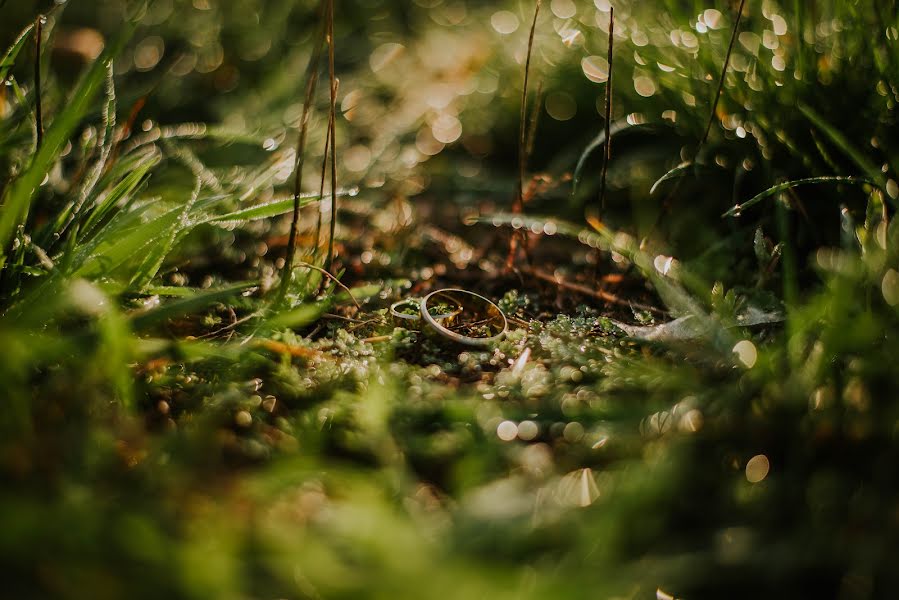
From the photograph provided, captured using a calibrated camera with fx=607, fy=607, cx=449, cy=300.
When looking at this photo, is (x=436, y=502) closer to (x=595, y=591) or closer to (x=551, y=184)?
(x=595, y=591)

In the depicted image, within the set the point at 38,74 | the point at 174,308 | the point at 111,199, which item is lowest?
the point at 174,308

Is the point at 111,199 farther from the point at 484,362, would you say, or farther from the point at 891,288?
the point at 891,288

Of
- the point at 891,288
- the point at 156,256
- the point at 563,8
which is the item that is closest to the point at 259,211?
the point at 156,256

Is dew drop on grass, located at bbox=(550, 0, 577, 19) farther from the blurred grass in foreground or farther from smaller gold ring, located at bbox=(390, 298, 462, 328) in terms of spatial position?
smaller gold ring, located at bbox=(390, 298, 462, 328)

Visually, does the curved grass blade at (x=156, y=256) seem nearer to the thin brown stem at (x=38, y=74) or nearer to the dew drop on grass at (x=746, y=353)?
the thin brown stem at (x=38, y=74)

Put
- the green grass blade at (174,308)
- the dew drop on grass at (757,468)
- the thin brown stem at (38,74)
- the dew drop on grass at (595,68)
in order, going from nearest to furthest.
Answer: the dew drop on grass at (757,468)
the green grass blade at (174,308)
the thin brown stem at (38,74)
the dew drop on grass at (595,68)

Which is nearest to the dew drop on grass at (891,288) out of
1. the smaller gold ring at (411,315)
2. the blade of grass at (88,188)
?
the smaller gold ring at (411,315)
